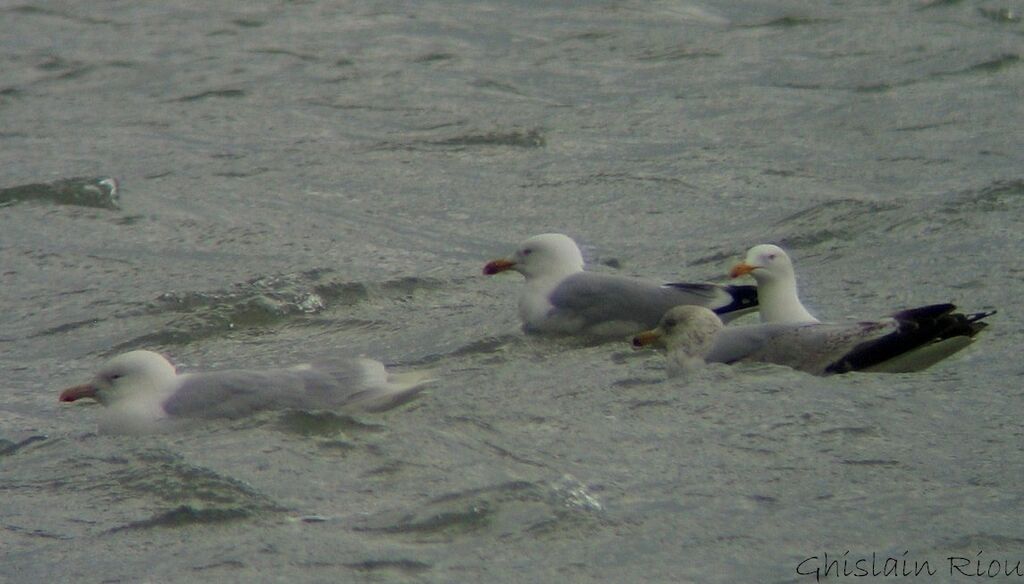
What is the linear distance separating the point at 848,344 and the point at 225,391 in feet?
8.46

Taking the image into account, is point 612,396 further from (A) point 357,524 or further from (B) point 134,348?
(B) point 134,348

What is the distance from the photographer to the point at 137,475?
6.47m

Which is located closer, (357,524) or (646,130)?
(357,524)

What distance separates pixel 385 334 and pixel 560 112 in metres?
5.22

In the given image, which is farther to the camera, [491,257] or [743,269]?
[491,257]

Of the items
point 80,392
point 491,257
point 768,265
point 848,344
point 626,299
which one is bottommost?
point 491,257

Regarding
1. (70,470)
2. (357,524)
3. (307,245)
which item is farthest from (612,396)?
(307,245)

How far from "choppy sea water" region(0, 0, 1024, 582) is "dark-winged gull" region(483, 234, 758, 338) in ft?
0.51

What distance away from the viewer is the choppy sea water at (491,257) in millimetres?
5730

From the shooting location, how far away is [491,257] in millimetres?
10117

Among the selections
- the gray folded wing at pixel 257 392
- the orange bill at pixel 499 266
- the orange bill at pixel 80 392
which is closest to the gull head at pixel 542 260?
the orange bill at pixel 499 266

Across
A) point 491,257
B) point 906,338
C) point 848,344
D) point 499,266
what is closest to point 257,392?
point 499,266

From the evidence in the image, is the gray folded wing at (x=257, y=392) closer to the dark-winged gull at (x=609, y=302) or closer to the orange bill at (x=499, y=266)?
the dark-winged gull at (x=609, y=302)

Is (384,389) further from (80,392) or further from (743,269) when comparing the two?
(743,269)
